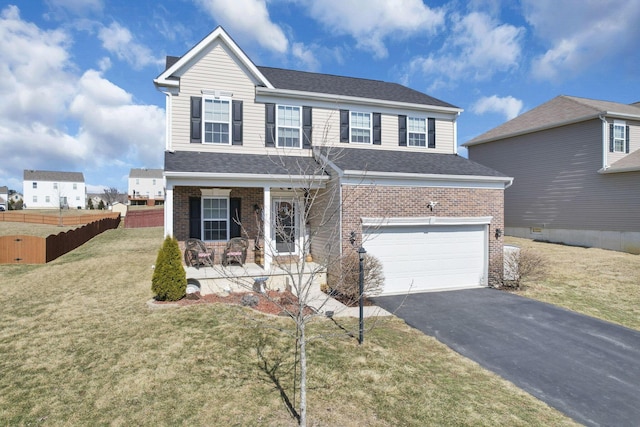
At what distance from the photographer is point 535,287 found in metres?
11.6

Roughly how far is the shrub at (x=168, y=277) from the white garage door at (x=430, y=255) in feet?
17.7

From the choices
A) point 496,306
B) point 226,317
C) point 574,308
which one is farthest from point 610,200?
point 226,317

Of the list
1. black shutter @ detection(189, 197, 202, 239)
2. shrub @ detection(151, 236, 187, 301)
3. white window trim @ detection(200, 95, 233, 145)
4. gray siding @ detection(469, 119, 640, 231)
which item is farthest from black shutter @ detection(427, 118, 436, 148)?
shrub @ detection(151, 236, 187, 301)

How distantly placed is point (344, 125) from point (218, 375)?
11.1m

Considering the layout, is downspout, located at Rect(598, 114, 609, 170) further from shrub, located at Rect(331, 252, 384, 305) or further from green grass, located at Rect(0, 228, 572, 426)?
green grass, located at Rect(0, 228, 572, 426)

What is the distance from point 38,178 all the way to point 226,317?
264 feet

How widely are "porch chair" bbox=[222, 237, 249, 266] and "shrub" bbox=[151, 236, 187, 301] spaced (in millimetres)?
2743

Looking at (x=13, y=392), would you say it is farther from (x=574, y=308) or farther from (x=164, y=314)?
(x=574, y=308)

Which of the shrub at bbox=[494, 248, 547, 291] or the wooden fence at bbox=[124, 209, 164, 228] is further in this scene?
the wooden fence at bbox=[124, 209, 164, 228]

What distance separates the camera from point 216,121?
42.1 feet

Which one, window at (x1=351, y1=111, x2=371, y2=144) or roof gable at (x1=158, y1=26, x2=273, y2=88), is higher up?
roof gable at (x1=158, y1=26, x2=273, y2=88)

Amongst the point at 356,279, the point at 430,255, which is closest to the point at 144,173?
the point at 430,255

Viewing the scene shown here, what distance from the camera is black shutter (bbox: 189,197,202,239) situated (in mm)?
12094

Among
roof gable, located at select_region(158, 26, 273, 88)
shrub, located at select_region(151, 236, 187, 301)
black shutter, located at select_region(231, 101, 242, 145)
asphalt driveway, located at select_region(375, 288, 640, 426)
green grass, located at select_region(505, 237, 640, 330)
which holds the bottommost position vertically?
asphalt driveway, located at select_region(375, 288, 640, 426)
